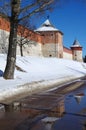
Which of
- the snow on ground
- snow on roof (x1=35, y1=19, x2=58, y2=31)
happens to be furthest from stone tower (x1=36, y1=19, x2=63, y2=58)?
the snow on ground

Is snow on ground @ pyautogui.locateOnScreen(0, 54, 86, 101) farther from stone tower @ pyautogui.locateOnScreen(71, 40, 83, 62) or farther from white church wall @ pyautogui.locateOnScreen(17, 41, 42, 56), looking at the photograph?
stone tower @ pyautogui.locateOnScreen(71, 40, 83, 62)

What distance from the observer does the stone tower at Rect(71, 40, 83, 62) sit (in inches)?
4193

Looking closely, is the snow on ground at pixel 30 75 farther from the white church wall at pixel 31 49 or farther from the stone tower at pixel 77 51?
the stone tower at pixel 77 51

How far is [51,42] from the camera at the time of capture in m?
82.2

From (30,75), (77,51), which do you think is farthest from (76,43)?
(30,75)

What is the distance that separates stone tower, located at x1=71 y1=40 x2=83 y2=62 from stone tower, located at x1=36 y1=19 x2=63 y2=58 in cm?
2102

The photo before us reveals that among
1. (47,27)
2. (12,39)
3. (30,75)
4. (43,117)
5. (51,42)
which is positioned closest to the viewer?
(43,117)

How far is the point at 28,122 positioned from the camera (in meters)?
7.48

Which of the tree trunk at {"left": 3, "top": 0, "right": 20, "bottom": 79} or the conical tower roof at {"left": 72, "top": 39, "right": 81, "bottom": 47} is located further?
the conical tower roof at {"left": 72, "top": 39, "right": 81, "bottom": 47}

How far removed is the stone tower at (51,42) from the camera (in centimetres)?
8050

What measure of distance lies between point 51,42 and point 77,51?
30451 millimetres

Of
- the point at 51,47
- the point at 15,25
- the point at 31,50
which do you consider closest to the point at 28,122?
the point at 15,25

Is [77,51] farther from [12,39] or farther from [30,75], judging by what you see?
[12,39]

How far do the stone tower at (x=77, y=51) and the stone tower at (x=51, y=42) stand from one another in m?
21.0
